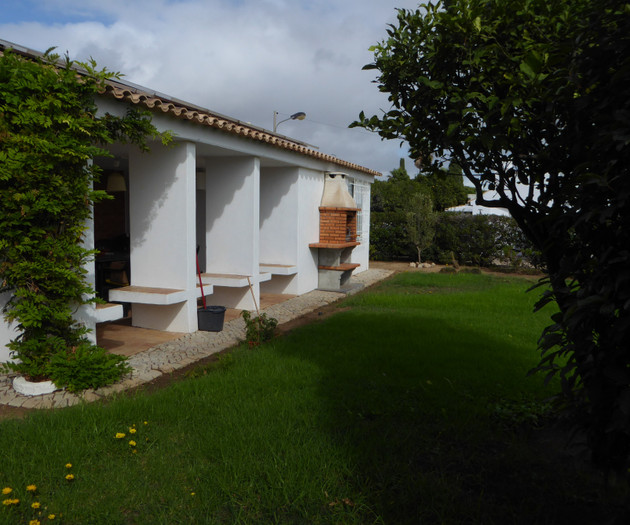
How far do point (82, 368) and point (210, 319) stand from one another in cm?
293

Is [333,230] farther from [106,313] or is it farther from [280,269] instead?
[106,313]

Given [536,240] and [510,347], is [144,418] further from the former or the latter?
[510,347]

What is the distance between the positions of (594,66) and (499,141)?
2.45ft

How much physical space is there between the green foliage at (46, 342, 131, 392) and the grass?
2.42ft

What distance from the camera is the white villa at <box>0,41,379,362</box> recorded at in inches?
299

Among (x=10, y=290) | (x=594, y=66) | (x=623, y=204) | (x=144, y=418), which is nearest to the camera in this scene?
(x=623, y=204)

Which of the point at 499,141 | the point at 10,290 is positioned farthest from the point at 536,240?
the point at 10,290

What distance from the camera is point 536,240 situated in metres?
3.61

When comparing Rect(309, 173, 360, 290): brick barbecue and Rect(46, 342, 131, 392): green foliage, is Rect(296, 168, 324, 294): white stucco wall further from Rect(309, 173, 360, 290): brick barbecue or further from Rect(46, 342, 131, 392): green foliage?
Rect(46, 342, 131, 392): green foliage

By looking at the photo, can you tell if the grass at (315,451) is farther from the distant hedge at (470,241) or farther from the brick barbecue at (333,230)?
the distant hedge at (470,241)

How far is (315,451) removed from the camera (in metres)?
3.67

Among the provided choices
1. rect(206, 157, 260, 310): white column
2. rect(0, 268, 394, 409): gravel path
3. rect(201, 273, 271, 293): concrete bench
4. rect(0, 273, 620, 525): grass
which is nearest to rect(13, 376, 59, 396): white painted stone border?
rect(0, 268, 394, 409): gravel path

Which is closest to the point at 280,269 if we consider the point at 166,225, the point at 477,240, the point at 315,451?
the point at 166,225

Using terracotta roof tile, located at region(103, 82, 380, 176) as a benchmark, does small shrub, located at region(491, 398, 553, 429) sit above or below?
below
